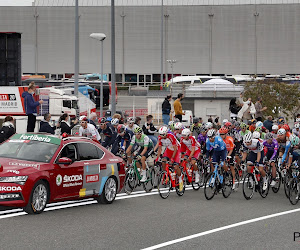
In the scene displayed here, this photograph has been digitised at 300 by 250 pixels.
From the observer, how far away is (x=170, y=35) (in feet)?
301

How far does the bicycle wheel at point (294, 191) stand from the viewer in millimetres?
16484

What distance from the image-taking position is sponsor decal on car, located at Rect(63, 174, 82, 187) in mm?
13977

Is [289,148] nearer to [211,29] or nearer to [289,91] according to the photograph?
[289,91]

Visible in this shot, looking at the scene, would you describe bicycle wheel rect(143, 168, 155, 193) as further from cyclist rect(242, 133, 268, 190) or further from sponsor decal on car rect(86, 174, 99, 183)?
sponsor decal on car rect(86, 174, 99, 183)

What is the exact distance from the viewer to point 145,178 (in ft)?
59.2

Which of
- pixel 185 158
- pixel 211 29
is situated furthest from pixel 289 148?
pixel 211 29

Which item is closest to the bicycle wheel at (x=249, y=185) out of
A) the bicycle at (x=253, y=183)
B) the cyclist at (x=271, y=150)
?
the bicycle at (x=253, y=183)

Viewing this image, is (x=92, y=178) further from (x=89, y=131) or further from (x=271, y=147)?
(x=271, y=147)

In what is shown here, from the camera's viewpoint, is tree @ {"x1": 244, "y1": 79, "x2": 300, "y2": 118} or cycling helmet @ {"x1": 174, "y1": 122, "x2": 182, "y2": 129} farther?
tree @ {"x1": 244, "y1": 79, "x2": 300, "y2": 118}

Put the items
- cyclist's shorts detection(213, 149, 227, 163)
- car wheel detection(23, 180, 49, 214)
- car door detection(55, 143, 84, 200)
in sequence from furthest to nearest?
1. cyclist's shorts detection(213, 149, 227, 163)
2. car door detection(55, 143, 84, 200)
3. car wheel detection(23, 180, 49, 214)

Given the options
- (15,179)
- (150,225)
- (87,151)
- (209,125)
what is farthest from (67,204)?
(209,125)

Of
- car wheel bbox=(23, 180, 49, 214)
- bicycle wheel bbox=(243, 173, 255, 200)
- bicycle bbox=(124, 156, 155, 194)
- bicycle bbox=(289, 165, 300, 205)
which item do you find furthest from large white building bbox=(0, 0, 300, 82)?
car wheel bbox=(23, 180, 49, 214)

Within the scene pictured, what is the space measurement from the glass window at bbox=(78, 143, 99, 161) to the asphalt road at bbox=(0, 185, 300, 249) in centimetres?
101

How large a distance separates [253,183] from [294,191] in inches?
51.1
